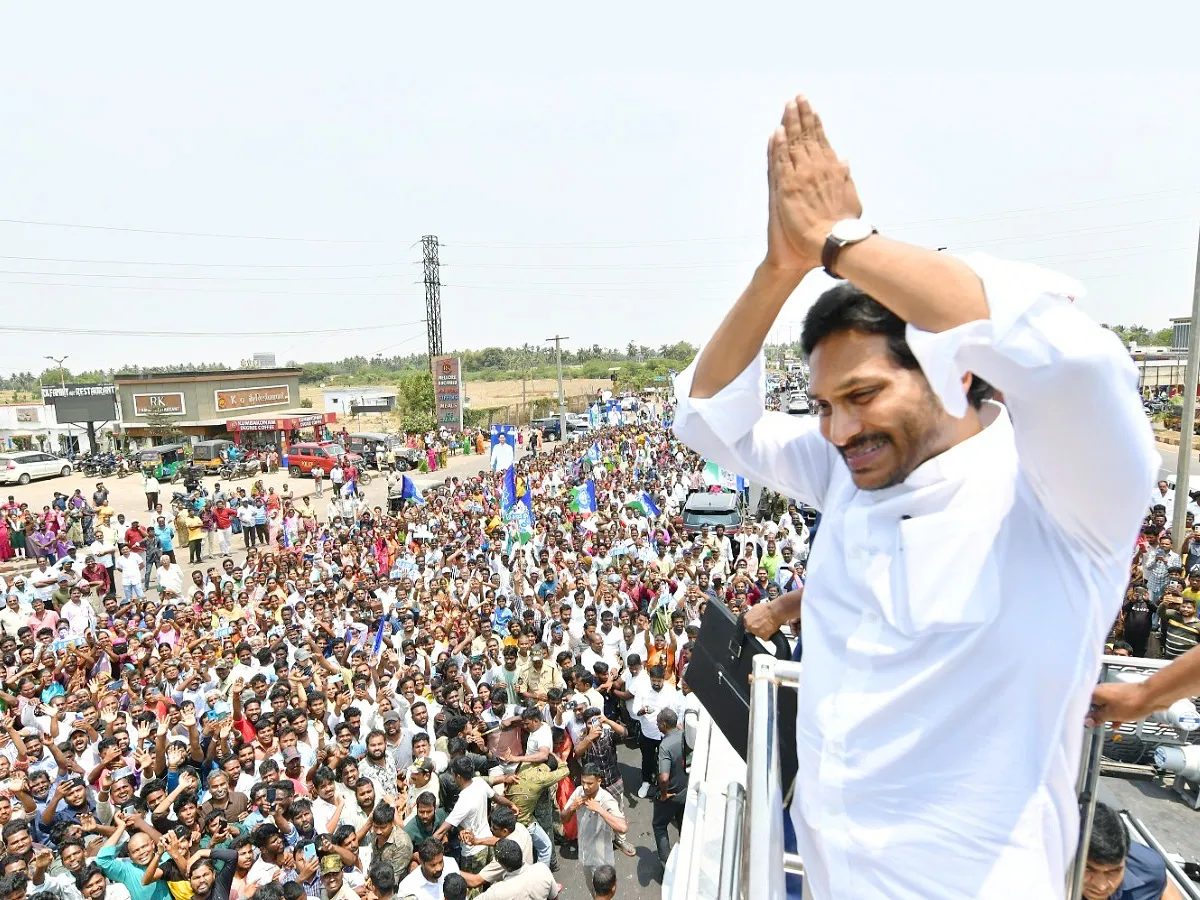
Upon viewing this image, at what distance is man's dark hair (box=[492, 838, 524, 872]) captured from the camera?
4.44m

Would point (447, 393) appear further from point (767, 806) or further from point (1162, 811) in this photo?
point (767, 806)

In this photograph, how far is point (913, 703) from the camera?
3.92ft

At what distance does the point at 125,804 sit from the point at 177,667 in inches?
85.2

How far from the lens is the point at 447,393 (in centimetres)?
3409

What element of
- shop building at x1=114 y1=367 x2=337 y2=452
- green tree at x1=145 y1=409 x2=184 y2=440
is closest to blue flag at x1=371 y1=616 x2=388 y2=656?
shop building at x1=114 y1=367 x2=337 y2=452

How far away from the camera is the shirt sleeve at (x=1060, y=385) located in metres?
0.89

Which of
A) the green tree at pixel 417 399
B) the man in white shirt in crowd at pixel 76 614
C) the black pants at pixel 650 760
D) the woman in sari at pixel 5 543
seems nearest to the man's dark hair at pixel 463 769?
the black pants at pixel 650 760

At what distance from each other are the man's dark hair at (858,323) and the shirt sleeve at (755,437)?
268mm

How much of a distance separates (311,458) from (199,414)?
13497mm

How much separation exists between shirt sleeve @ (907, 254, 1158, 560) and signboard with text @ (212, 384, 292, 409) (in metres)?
43.3

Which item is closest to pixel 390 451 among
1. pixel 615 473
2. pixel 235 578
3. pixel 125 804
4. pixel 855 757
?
pixel 615 473

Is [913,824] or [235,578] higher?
[913,824]

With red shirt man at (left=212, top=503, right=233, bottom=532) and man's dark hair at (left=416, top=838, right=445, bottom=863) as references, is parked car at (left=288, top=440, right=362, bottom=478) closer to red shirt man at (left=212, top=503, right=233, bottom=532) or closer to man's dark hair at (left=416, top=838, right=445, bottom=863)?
red shirt man at (left=212, top=503, right=233, bottom=532)

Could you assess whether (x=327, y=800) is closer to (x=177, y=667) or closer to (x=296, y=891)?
(x=296, y=891)
